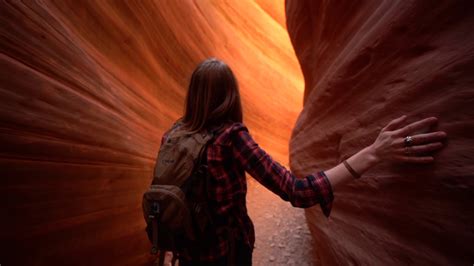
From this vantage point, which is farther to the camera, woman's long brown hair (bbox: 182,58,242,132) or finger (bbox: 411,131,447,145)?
woman's long brown hair (bbox: 182,58,242,132)

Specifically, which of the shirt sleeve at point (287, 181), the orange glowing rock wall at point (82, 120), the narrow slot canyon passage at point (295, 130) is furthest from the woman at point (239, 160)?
the orange glowing rock wall at point (82, 120)

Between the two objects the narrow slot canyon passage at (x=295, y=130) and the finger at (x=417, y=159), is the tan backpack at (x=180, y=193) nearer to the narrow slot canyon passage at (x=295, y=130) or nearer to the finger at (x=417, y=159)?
the finger at (x=417, y=159)

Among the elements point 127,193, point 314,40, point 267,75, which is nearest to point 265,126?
point 267,75

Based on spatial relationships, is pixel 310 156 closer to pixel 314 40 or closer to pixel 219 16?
pixel 314 40

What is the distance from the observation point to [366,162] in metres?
1.01

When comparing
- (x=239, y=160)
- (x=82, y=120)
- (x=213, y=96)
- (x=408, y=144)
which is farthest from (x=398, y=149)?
(x=82, y=120)

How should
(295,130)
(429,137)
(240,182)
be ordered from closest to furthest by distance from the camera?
(429,137) < (240,182) < (295,130)

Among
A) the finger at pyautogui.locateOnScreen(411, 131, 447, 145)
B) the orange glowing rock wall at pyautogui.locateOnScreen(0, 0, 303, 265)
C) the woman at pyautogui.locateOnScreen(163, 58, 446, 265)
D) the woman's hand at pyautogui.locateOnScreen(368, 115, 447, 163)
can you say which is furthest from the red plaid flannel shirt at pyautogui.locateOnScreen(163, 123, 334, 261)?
the orange glowing rock wall at pyautogui.locateOnScreen(0, 0, 303, 265)

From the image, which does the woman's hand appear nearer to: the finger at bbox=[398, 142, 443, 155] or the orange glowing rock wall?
the finger at bbox=[398, 142, 443, 155]

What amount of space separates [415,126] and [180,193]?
0.79 m

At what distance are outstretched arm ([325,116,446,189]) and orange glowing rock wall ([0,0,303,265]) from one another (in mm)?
1326

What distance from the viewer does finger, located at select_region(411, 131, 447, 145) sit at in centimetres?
97

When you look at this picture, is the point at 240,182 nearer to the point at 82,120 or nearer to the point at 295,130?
the point at 82,120

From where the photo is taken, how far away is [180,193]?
3.51 feet
